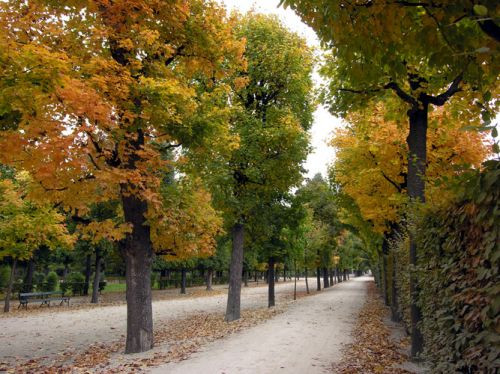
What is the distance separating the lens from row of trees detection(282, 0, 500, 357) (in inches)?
150

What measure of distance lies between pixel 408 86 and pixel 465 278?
5734 mm

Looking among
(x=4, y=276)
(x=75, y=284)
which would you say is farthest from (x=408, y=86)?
(x=4, y=276)

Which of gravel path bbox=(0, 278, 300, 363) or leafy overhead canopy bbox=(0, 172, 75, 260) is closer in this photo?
gravel path bbox=(0, 278, 300, 363)

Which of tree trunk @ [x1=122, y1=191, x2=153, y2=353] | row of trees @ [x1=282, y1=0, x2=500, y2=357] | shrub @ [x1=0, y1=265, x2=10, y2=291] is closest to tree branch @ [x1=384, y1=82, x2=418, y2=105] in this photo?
row of trees @ [x1=282, y1=0, x2=500, y2=357]

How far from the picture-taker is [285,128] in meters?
15.0

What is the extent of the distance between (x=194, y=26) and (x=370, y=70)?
231 inches

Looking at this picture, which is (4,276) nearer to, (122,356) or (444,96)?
(122,356)

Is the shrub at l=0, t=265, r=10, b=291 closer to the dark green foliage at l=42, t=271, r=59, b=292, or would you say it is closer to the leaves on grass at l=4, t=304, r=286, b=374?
the dark green foliage at l=42, t=271, r=59, b=292

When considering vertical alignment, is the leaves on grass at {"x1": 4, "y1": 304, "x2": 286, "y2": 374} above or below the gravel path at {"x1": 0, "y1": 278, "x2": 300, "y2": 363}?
above

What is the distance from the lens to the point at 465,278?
3.47 m

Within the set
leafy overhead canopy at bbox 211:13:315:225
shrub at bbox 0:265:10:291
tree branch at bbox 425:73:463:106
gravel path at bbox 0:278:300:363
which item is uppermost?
leafy overhead canopy at bbox 211:13:315:225

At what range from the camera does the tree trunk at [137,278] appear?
9234mm

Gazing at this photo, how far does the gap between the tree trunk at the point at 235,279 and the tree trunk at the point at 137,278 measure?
239 inches

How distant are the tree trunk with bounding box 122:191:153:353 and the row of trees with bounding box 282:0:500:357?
549 centimetres
